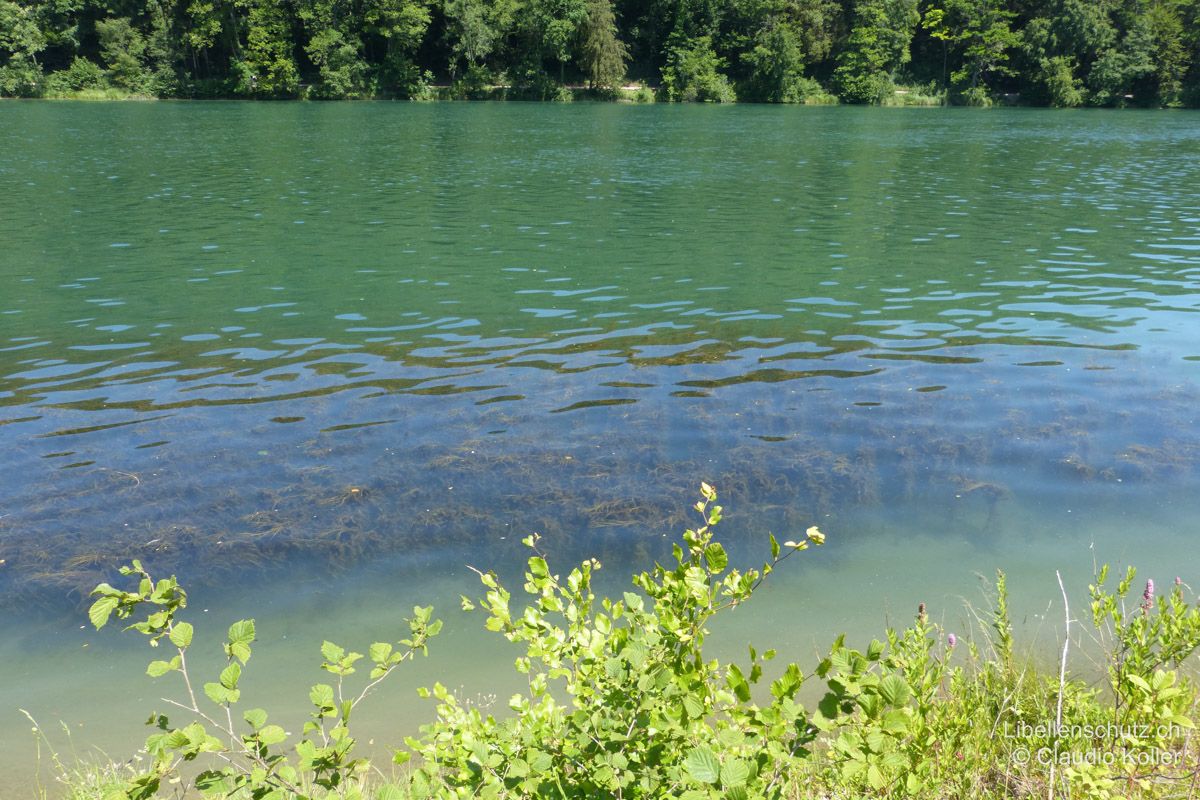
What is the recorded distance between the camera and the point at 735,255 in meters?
16.5

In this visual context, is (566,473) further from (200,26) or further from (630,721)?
(200,26)

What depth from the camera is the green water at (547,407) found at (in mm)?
5852

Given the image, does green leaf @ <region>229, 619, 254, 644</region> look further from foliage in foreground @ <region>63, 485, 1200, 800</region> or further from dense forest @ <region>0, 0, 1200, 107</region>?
dense forest @ <region>0, 0, 1200, 107</region>

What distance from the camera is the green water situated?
5.85m

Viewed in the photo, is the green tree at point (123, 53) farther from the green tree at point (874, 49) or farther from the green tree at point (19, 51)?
the green tree at point (874, 49)

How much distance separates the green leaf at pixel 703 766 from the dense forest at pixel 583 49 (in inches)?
2718

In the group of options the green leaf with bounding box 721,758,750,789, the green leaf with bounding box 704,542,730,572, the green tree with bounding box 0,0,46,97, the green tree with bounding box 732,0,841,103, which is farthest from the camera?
the green tree with bounding box 732,0,841,103

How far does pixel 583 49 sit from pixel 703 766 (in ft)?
231

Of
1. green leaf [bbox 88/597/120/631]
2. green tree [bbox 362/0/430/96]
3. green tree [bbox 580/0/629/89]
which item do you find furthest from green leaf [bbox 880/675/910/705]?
green tree [bbox 362/0/430/96]

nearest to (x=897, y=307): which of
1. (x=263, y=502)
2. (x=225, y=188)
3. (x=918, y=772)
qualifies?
(x=263, y=502)

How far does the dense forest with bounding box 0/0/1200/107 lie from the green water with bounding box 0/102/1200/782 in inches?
1964

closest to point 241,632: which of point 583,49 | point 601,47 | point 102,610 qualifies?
point 102,610

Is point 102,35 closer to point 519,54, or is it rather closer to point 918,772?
point 519,54

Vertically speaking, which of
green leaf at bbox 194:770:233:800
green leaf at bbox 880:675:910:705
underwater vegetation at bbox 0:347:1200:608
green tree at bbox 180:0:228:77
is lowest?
underwater vegetation at bbox 0:347:1200:608
